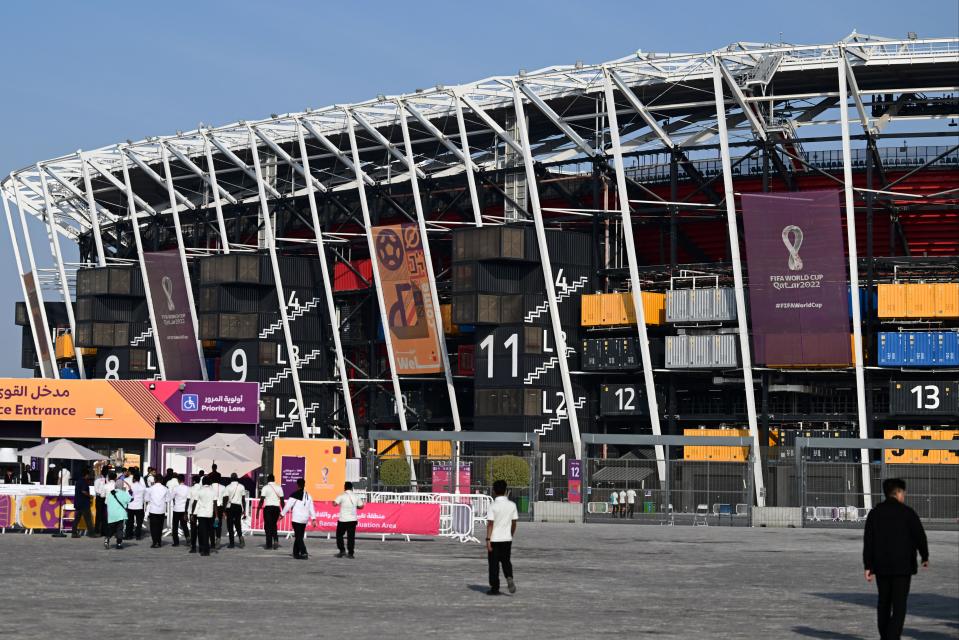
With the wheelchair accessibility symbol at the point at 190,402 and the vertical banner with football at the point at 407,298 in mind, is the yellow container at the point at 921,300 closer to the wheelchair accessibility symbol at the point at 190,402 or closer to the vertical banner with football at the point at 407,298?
the vertical banner with football at the point at 407,298

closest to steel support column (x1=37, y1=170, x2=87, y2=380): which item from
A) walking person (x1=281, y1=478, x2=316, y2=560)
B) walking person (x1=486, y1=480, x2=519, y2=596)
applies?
walking person (x1=281, y1=478, x2=316, y2=560)

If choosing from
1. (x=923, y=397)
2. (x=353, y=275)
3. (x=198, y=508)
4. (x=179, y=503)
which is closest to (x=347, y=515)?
(x=198, y=508)

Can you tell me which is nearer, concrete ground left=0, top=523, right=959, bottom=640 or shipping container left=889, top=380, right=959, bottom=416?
concrete ground left=0, top=523, right=959, bottom=640

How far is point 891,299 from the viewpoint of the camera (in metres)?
78.2

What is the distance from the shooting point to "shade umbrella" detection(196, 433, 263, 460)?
52.5 metres

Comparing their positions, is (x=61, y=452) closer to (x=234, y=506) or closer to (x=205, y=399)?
(x=234, y=506)

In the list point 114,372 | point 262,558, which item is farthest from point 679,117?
point 262,558

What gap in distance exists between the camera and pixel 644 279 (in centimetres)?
8788

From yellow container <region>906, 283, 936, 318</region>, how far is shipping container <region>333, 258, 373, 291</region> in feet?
123

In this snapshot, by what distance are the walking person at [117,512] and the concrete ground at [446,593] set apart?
587 millimetres

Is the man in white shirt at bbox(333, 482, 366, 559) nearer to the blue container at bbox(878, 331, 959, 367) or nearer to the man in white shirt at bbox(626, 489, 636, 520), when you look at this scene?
the man in white shirt at bbox(626, 489, 636, 520)

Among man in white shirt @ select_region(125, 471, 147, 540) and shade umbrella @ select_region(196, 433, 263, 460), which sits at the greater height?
shade umbrella @ select_region(196, 433, 263, 460)

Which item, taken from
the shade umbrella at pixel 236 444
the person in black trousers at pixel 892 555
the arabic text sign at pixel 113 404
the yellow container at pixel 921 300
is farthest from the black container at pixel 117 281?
the person in black trousers at pixel 892 555

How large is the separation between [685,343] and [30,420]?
3393 centimetres
